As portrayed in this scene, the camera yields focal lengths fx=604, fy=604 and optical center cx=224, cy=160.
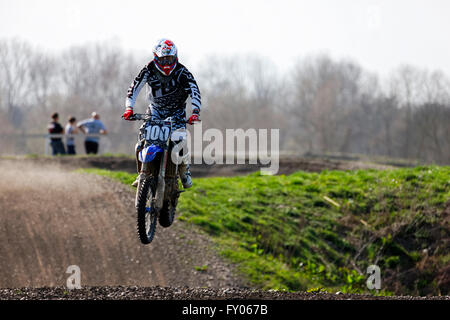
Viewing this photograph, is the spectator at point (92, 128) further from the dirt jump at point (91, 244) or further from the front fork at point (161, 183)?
the front fork at point (161, 183)

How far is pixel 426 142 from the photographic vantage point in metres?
60.1

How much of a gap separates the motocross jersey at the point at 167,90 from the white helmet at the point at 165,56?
0.14 meters

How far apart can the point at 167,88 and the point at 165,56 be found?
570 millimetres

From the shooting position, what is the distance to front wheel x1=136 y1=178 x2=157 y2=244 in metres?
9.08

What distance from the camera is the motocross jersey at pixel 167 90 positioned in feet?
30.9

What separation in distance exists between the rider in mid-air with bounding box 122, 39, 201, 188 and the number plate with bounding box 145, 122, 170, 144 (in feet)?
0.68

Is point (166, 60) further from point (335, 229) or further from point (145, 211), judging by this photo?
point (335, 229)

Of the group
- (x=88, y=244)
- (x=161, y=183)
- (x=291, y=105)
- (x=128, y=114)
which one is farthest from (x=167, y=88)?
(x=291, y=105)

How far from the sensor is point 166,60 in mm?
9203

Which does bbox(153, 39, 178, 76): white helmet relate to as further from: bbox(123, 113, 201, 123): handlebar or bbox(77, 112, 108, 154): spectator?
bbox(77, 112, 108, 154): spectator
